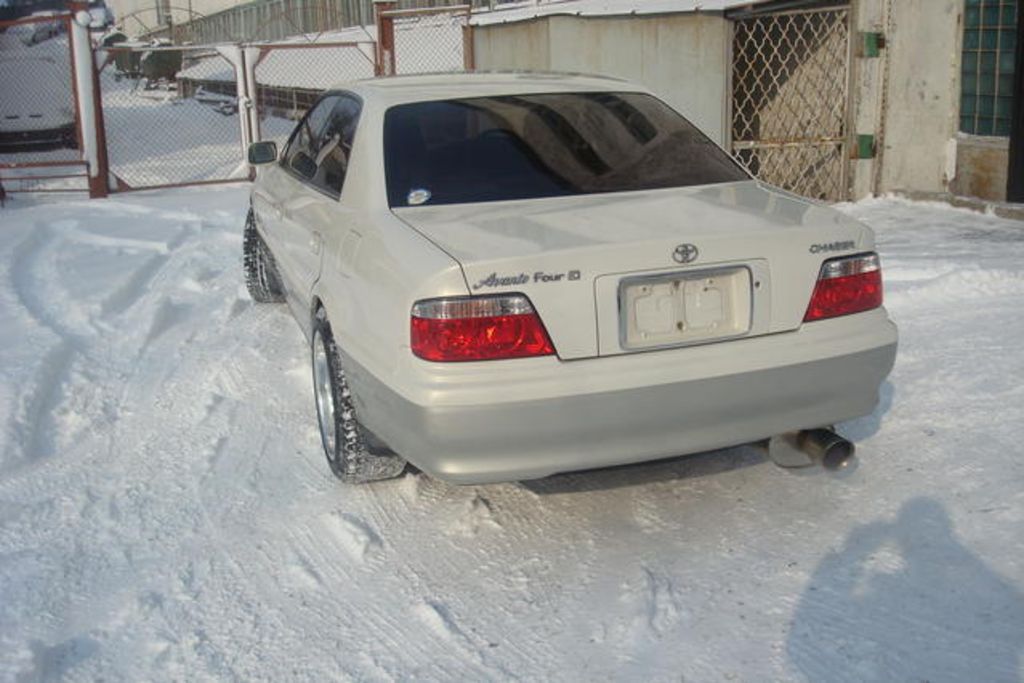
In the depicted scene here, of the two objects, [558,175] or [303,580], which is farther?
[558,175]

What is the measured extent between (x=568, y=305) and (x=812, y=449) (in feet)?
3.48

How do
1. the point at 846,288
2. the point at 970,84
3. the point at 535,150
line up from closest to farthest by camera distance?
the point at 846,288 → the point at 535,150 → the point at 970,84

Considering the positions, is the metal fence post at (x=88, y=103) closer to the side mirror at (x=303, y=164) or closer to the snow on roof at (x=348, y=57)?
the snow on roof at (x=348, y=57)

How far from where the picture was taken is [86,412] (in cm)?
512

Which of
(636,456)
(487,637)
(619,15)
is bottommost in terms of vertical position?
(487,637)

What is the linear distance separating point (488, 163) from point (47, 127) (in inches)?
429

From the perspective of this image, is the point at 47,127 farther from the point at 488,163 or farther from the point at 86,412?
the point at 488,163

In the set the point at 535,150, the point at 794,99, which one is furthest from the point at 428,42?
the point at 535,150

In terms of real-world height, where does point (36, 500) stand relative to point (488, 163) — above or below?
below

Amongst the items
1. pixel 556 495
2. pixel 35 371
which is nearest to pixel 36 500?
pixel 35 371

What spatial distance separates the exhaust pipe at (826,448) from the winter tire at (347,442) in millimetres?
1449

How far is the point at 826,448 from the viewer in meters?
3.70

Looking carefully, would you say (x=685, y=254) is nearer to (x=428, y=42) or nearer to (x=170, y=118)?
(x=428, y=42)

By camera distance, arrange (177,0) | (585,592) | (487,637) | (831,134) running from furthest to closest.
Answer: (177,0)
(831,134)
(585,592)
(487,637)
